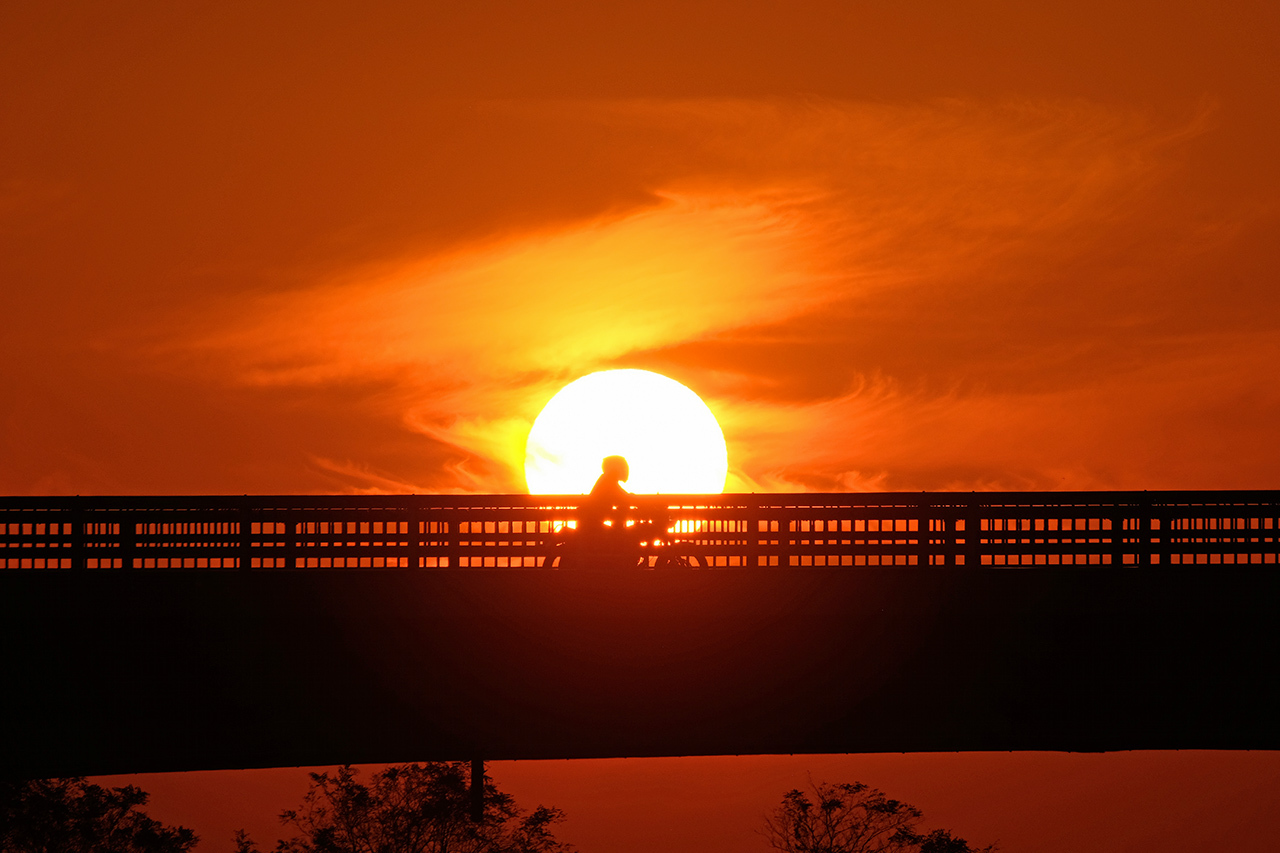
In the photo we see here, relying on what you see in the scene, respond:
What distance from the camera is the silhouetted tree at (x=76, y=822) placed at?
4025 cm

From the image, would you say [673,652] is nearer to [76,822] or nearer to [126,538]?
[126,538]

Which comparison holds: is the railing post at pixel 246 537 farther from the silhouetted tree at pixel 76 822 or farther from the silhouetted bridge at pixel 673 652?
the silhouetted tree at pixel 76 822

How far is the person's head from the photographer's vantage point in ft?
61.8

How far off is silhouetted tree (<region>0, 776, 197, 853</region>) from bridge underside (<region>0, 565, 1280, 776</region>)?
83.9 ft

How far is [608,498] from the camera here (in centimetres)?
1895

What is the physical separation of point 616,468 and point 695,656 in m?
2.59

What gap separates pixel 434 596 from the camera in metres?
18.2

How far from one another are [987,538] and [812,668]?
2922mm

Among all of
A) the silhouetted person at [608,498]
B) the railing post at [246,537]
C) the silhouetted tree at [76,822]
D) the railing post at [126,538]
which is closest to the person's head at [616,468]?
the silhouetted person at [608,498]

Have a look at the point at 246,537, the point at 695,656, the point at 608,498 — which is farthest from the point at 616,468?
the point at 246,537

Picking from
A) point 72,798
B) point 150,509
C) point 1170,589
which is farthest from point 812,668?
point 72,798

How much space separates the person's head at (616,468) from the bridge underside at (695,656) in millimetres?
1258

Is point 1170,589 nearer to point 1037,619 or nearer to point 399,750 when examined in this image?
point 1037,619

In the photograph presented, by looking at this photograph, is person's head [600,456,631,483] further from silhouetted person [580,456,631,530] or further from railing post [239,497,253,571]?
railing post [239,497,253,571]
